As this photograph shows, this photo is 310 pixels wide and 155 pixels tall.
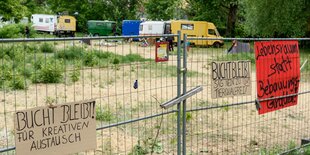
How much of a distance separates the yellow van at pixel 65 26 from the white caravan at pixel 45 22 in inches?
27.1

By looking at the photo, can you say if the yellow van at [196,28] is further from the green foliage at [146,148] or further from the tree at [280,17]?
the green foliage at [146,148]

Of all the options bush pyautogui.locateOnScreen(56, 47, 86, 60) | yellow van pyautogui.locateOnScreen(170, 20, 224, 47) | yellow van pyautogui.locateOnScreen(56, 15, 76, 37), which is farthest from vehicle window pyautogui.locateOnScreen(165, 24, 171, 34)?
bush pyautogui.locateOnScreen(56, 47, 86, 60)

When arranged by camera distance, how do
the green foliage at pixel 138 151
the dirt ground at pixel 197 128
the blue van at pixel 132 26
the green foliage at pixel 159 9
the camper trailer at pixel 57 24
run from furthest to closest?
the green foliage at pixel 159 9, the camper trailer at pixel 57 24, the blue van at pixel 132 26, the dirt ground at pixel 197 128, the green foliage at pixel 138 151

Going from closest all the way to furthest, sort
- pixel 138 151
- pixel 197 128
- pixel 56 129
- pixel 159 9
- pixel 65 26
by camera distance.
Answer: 1. pixel 56 129
2. pixel 138 151
3. pixel 197 128
4. pixel 65 26
5. pixel 159 9

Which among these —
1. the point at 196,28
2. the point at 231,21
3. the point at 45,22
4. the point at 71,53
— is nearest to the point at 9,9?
the point at 196,28

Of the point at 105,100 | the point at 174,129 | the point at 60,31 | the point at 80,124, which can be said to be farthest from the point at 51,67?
the point at 60,31

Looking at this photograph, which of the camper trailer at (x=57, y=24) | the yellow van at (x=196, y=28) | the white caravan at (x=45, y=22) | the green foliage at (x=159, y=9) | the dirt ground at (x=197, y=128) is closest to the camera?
the dirt ground at (x=197, y=128)

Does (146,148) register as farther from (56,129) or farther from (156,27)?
(156,27)

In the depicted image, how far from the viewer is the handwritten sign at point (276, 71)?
5.41 m

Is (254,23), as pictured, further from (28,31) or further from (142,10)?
(142,10)

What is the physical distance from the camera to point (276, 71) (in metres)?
5.61

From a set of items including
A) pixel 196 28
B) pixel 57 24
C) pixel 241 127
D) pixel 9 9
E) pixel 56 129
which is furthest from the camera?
pixel 57 24

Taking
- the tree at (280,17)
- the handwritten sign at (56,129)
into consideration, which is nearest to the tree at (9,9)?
the tree at (280,17)

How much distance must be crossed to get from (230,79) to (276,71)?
937mm
